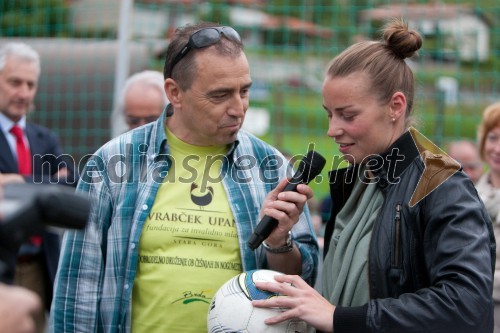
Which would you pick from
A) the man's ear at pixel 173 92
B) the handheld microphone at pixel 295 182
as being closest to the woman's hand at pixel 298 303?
the handheld microphone at pixel 295 182

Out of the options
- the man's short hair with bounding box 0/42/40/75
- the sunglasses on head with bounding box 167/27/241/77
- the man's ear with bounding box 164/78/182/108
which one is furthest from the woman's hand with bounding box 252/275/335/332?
the man's short hair with bounding box 0/42/40/75

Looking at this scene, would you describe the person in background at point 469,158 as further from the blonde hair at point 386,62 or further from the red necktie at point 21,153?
the blonde hair at point 386,62

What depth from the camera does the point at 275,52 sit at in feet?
27.0

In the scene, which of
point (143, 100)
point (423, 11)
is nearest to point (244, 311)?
point (143, 100)

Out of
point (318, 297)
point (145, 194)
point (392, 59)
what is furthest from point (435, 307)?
point (145, 194)

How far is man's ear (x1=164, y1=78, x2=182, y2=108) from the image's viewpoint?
362 centimetres

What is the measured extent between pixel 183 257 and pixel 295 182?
548 mm

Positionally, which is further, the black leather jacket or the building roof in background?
the building roof in background

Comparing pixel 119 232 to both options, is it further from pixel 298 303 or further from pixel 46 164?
pixel 46 164

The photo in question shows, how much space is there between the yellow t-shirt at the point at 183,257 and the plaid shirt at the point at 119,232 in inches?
1.8

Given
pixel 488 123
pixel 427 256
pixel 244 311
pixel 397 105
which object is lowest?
pixel 244 311

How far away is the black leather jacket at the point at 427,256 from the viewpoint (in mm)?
2781

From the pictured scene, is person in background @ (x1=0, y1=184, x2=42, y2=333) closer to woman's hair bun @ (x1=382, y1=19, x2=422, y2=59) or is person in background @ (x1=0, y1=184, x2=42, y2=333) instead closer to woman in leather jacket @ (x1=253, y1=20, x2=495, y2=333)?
woman in leather jacket @ (x1=253, y1=20, x2=495, y2=333)

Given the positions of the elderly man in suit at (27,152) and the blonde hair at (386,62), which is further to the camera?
the elderly man in suit at (27,152)
